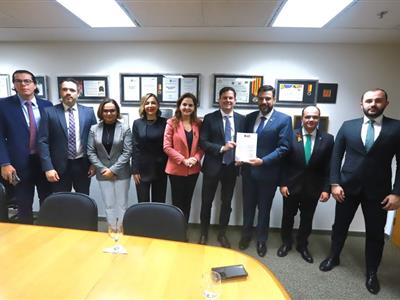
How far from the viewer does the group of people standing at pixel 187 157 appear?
2412 mm

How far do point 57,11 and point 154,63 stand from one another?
3.91ft

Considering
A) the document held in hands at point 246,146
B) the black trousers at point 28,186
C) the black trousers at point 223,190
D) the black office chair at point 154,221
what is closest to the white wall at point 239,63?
the black trousers at point 223,190

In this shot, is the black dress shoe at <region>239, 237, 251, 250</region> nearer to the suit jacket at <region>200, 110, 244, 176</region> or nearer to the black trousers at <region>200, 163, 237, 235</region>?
the black trousers at <region>200, 163, 237, 235</region>

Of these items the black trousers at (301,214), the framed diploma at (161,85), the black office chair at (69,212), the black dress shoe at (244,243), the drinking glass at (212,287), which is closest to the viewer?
the drinking glass at (212,287)

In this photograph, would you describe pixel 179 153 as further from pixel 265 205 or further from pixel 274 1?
pixel 274 1

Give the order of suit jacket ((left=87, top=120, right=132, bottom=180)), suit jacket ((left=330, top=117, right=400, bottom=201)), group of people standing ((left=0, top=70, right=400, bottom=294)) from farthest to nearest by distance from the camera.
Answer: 1. suit jacket ((left=87, top=120, right=132, bottom=180))
2. group of people standing ((left=0, top=70, right=400, bottom=294))
3. suit jacket ((left=330, top=117, right=400, bottom=201))

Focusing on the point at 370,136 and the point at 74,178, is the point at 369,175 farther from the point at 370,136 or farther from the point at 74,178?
the point at 74,178

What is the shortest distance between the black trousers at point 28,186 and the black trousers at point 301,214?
2.64 meters

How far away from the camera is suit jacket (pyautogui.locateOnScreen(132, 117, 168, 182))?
2.72 meters

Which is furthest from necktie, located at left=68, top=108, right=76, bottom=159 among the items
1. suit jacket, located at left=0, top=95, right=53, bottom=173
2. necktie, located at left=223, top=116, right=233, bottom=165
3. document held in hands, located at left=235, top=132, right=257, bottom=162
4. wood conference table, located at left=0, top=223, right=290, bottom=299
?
document held in hands, located at left=235, top=132, right=257, bottom=162

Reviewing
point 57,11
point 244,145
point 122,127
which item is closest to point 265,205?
point 244,145

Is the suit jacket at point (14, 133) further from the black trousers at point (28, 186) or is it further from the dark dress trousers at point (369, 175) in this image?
the dark dress trousers at point (369, 175)

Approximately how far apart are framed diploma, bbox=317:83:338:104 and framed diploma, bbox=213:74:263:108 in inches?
29.4

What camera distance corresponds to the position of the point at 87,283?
3.79ft
